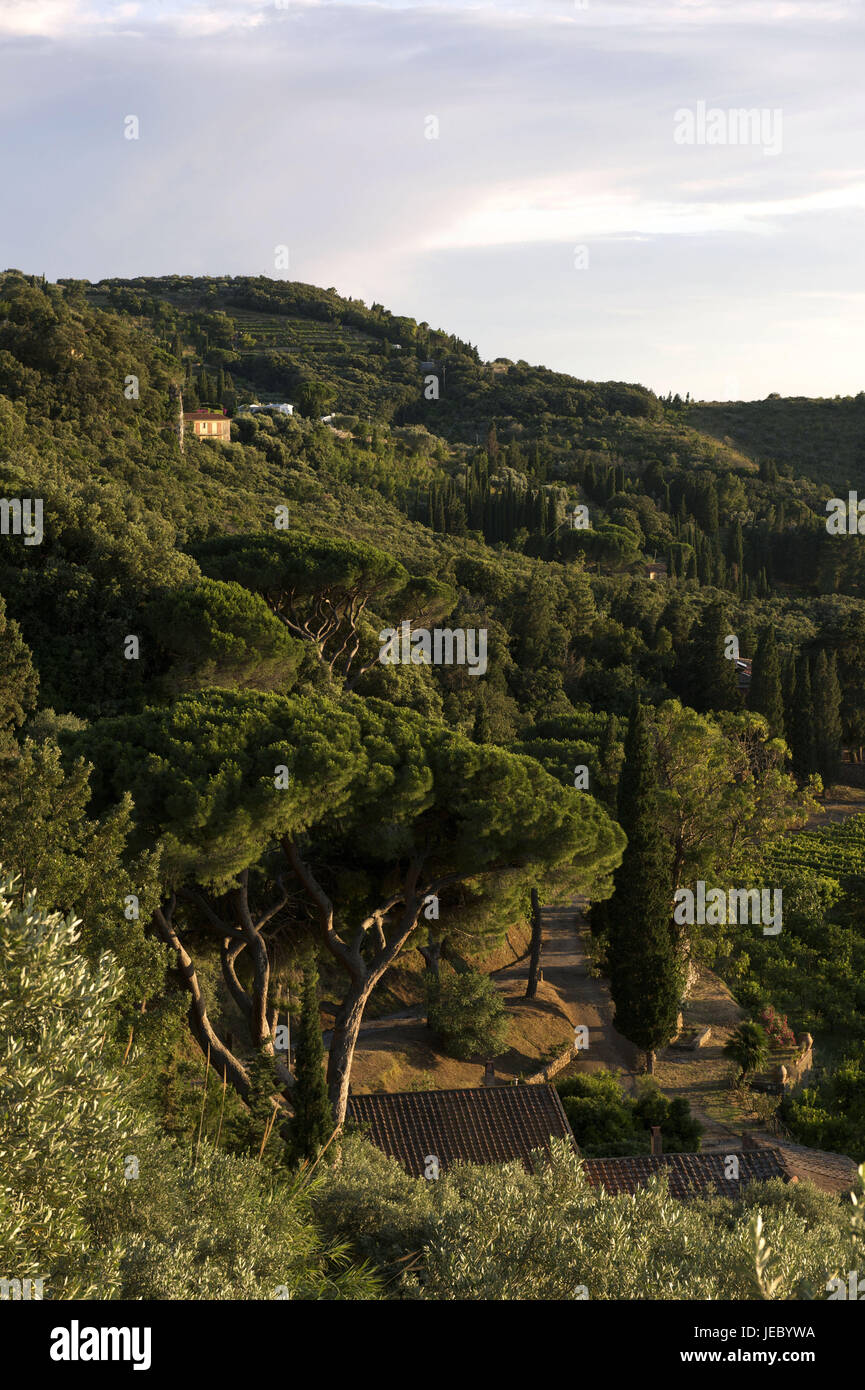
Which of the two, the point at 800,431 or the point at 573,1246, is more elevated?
the point at 800,431

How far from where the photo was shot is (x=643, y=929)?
22.1m

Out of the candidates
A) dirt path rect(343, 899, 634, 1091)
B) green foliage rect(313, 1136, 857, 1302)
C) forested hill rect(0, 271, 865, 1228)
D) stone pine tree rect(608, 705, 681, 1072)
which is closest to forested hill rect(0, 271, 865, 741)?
forested hill rect(0, 271, 865, 1228)

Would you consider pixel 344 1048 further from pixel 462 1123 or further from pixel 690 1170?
pixel 690 1170

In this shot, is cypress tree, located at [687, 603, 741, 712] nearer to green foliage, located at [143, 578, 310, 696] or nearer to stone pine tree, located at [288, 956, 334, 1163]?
green foliage, located at [143, 578, 310, 696]

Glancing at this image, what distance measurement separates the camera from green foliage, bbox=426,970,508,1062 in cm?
2106

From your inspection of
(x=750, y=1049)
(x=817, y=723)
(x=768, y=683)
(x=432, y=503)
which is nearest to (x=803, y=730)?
(x=817, y=723)

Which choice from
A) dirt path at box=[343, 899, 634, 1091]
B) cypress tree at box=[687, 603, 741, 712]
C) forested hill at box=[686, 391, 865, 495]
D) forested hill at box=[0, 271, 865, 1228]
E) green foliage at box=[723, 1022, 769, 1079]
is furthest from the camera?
forested hill at box=[686, 391, 865, 495]

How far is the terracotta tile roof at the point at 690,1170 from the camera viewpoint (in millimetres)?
14078

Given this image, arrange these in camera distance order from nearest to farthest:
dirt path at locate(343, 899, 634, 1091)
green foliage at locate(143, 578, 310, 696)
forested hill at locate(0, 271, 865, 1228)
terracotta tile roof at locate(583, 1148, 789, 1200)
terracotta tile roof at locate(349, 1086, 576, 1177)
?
1. terracotta tile roof at locate(583, 1148, 789, 1200)
2. forested hill at locate(0, 271, 865, 1228)
3. terracotta tile roof at locate(349, 1086, 576, 1177)
4. dirt path at locate(343, 899, 634, 1091)
5. green foliage at locate(143, 578, 310, 696)

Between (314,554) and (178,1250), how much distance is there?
23.6 metres

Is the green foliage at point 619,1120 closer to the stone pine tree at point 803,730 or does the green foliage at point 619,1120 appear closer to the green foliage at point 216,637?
the green foliage at point 216,637

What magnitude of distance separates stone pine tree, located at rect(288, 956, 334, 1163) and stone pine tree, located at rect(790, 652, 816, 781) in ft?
123

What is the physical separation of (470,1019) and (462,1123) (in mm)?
5150

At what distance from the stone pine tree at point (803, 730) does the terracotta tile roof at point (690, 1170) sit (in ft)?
109
